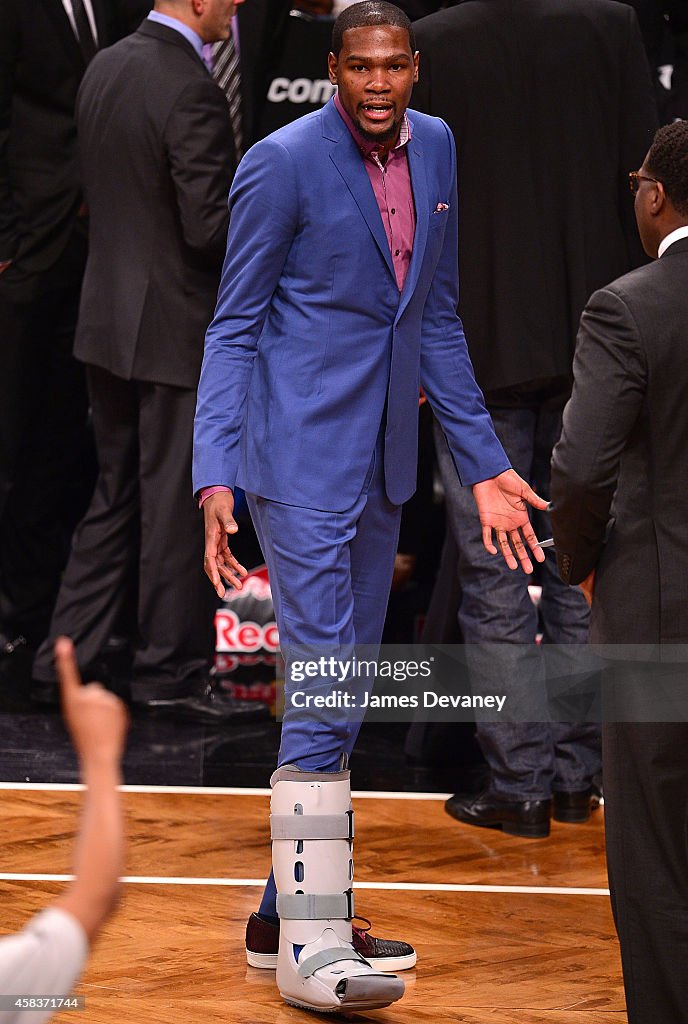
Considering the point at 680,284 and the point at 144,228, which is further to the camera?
the point at 144,228

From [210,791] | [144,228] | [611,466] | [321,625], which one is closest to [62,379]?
[144,228]

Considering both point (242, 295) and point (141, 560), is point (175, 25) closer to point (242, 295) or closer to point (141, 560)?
point (141, 560)

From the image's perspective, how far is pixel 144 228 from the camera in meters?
4.87

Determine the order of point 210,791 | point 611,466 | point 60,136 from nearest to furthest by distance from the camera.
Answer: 1. point 611,466
2. point 210,791
3. point 60,136

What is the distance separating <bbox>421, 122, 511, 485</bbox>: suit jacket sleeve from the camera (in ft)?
10.3

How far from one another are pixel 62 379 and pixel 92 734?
167 inches

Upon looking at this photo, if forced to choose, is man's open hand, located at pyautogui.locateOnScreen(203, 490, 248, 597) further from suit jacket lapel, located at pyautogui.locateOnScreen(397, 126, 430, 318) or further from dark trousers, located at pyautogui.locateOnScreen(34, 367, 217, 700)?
dark trousers, located at pyautogui.locateOnScreen(34, 367, 217, 700)

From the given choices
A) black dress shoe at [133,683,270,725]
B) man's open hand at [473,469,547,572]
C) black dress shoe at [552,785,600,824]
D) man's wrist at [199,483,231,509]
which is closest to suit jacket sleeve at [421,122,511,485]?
man's open hand at [473,469,547,572]

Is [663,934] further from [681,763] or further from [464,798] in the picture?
[464,798]

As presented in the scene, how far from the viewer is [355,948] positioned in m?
3.04

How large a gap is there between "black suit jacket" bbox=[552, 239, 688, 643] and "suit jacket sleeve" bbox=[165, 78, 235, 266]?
240 centimetres

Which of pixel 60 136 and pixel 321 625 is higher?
pixel 60 136

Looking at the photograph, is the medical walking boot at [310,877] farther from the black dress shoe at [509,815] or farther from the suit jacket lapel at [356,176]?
the black dress shoe at [509,815]

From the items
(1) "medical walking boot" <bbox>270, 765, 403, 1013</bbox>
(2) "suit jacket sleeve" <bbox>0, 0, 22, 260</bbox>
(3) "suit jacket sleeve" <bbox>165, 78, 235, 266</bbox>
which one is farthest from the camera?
(2) "suit jacket sleeve" <bbox>0, 0, 22, 260</bbox>
